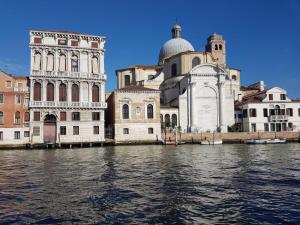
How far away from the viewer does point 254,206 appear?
8.47 m

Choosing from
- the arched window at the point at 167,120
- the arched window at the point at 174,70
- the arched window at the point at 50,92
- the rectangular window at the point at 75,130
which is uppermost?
the arched window at the point at 174,70

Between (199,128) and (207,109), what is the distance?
3.22 m

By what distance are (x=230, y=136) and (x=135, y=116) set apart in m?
12.6

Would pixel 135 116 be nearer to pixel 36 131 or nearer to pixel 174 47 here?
pixel 36 131

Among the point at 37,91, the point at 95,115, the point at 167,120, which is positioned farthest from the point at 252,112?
the point at 37,91

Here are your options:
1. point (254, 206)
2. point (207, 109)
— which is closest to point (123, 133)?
point (207, 109)

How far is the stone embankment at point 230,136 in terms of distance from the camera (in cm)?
4131

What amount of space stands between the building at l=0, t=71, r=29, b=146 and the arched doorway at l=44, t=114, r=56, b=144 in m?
2.05

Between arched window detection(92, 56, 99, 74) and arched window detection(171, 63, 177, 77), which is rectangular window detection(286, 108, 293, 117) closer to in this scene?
arched window detection(171, 63, 177, 77)

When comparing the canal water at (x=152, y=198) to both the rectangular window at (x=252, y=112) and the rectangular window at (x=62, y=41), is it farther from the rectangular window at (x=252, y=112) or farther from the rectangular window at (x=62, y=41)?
the rectangular window at (x=252, y=112)

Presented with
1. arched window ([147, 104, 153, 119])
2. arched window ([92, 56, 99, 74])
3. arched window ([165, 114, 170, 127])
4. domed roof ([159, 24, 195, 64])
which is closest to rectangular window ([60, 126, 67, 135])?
arched window ([92, 56, 99, 74])

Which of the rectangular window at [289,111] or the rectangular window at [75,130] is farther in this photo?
the rectangular window at [289,111]

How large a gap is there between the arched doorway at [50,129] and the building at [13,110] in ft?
6.72

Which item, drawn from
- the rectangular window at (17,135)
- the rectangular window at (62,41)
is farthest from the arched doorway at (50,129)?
the rectangular window at (62,41)
